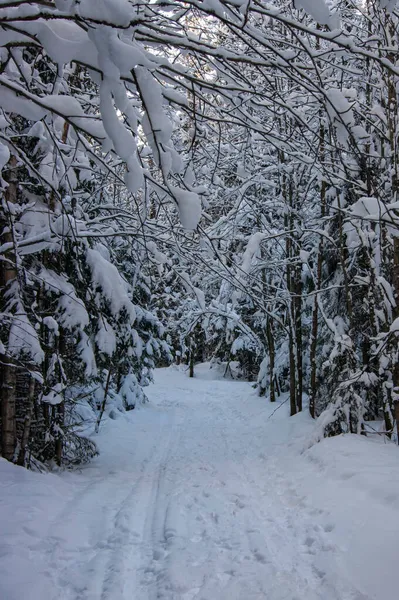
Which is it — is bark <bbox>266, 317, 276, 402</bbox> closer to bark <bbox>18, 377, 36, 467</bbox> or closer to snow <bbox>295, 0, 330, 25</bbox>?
bark <bbox>18, 377, 36, 467</bbox>

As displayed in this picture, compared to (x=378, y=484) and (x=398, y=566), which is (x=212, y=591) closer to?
(x=398, y=566)

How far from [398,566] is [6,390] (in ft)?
13.8

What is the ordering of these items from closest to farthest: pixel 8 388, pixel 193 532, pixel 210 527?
pixel 193 532, pixel 210 527, pixel 8 388

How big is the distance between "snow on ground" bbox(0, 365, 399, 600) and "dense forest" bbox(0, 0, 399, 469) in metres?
0.89

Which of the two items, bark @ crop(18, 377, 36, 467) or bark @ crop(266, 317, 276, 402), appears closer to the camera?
bark @ crop(18, 377, 36, 467)

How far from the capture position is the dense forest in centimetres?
169

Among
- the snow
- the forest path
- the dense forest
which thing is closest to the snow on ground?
the forest path

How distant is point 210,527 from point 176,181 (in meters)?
3.39

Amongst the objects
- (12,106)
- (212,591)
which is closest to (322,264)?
(212,591)

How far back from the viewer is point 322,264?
9289mm

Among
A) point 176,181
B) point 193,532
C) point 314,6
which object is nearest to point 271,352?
point 193,532

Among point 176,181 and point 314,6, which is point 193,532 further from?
point 314,6

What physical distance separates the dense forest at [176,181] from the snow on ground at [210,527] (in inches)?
35.1

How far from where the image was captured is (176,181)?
2967 millimetres
